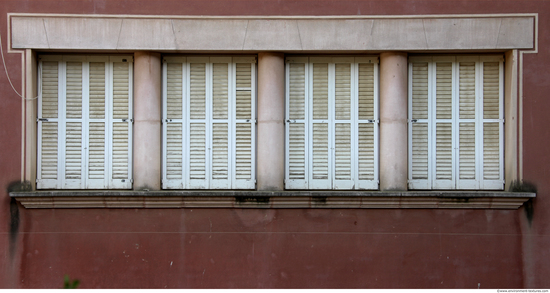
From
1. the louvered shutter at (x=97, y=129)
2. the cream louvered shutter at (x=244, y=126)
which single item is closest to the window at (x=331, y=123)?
the cream louvered shutter at (x=244, y=126)

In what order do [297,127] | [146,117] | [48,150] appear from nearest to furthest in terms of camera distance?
[146,117] → [48,150] → [297,127]

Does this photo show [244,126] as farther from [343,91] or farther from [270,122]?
[343,91]

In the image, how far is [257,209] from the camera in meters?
6.96

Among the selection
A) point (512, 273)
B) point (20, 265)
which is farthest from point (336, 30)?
point (20, 265)

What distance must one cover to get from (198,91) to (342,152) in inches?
101

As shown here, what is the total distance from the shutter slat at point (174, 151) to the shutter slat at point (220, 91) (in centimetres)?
65

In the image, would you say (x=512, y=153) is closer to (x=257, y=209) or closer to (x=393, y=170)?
(x=393, y=170)

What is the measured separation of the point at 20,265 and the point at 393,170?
6036mm

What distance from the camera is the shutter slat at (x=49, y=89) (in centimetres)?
714

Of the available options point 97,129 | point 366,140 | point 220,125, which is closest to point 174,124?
point 220,125

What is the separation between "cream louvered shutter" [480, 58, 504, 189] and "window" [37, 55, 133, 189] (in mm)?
5760

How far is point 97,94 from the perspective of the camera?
23.6ft

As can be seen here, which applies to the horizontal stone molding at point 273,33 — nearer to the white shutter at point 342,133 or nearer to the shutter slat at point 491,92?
the shutter slat at point 491,92

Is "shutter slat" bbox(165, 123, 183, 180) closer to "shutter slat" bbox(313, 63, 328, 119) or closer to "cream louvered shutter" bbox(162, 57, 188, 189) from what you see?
"cream louvered shutter" bbox(162, 57, 188, 189)
